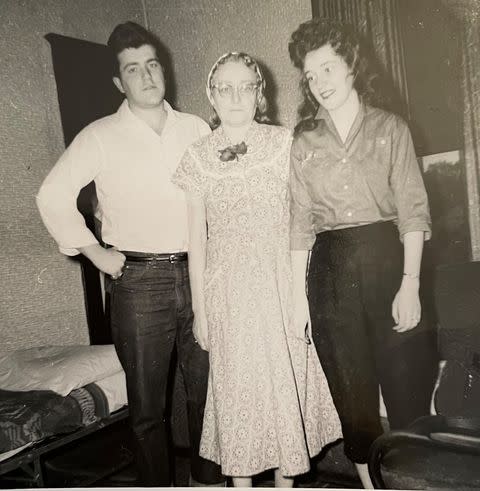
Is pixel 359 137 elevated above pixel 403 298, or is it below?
above

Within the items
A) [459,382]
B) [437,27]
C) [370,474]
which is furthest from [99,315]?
[437,27]

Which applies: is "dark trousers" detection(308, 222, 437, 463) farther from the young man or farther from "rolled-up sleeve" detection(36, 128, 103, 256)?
"rolled-up sleeve" detection(36, 128, 103, 256)

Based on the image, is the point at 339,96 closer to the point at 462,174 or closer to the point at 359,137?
the point at 359,137

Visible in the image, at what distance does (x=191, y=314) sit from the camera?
46.6 inches

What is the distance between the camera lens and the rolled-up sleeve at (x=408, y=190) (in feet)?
3.29

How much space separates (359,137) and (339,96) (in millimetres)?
93

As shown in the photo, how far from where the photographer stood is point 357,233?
1018 millimetres

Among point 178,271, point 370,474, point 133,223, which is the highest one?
point 133,223

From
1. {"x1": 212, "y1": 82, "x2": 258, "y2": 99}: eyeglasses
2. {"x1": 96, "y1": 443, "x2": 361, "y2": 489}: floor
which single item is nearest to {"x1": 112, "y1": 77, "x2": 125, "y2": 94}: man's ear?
{"x1": 212, "y1": 82, "x2": 258, "y2": 99}: eyeglasses

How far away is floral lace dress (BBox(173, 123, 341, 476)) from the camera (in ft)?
3.59

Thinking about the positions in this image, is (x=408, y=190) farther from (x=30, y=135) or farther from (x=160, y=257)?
(x=30, y=135)

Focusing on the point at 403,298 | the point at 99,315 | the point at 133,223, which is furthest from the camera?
the point at 99,315

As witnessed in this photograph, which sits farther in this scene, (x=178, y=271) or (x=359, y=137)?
(x=178, y=271)

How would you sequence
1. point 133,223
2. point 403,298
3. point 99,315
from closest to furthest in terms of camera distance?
point 403,298, point 133,223, point 99,315
